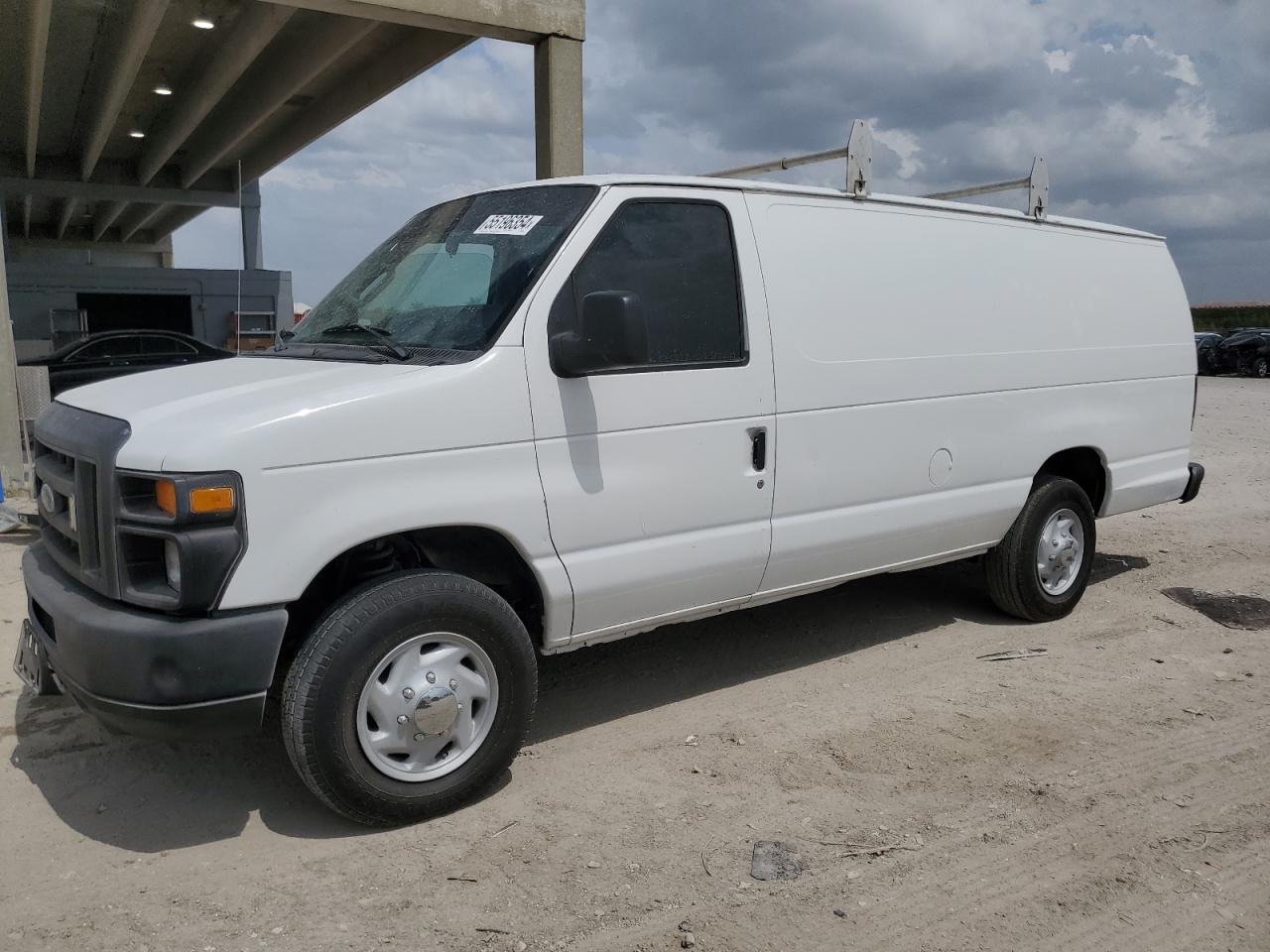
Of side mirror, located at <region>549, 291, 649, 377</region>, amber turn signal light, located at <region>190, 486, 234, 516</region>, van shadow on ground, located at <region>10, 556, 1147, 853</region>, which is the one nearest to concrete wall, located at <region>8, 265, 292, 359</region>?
van shadow on ground, located at <region>10, 556, 1147, 853</region>

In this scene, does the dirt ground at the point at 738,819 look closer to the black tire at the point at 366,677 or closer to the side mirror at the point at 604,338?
the black tire at the point at 366,677

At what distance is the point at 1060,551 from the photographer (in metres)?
5.96

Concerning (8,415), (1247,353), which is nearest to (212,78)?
(8,415)

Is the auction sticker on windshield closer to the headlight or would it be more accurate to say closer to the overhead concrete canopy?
the headlight

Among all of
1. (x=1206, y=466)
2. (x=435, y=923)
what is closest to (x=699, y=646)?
(x=435, y=923)

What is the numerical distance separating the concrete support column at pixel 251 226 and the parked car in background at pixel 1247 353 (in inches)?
1109

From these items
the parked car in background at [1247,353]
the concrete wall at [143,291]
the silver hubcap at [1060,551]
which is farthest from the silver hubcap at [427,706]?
the parked car in background at [1247,353]

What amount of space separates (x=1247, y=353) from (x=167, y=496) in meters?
34.6

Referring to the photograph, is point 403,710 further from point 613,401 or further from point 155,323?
point 155,323

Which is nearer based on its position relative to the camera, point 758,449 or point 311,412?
point 311,412

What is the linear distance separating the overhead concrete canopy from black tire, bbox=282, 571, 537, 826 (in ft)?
25.1

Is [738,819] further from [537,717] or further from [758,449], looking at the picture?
[758,449]

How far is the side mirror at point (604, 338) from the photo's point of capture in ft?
11.9

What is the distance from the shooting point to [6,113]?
19969mm
